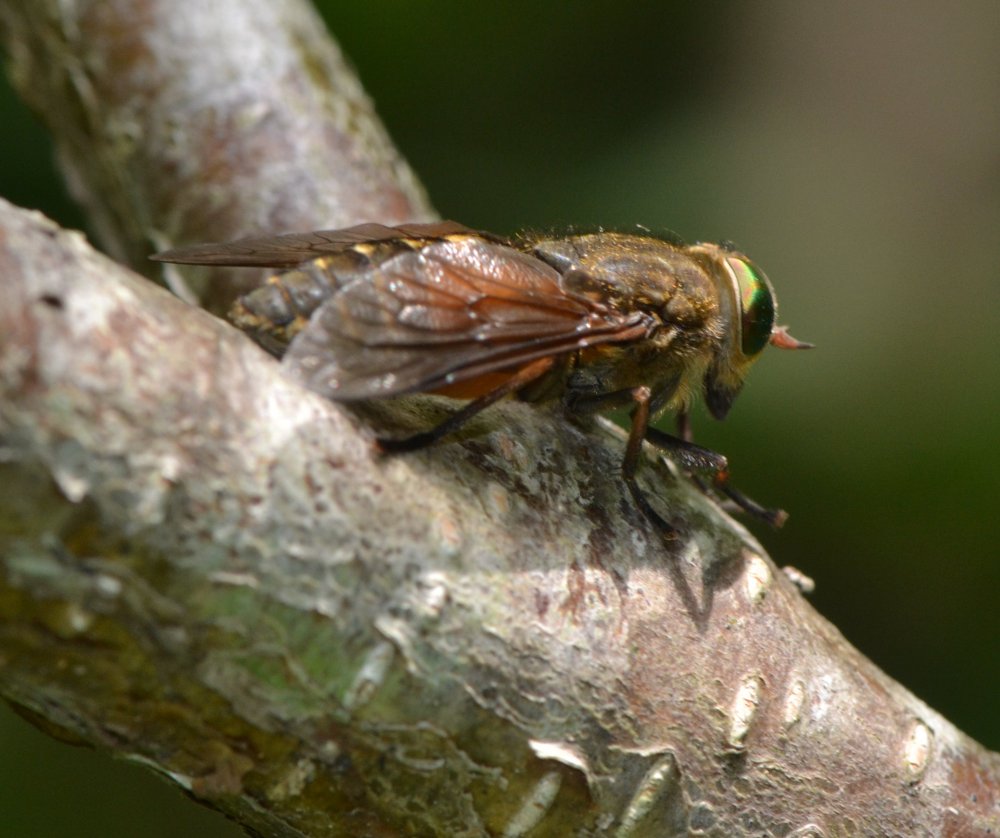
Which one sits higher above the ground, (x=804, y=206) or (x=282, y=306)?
(x=804, y=206)

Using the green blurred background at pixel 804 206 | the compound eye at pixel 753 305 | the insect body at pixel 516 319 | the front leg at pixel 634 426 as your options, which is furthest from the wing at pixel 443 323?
the green blurred background at pixel 804 206

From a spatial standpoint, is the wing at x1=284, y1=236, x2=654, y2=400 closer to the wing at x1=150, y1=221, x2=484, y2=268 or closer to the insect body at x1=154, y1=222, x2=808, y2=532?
the insect body at x1=154, y1=222, x2=808, y2=532

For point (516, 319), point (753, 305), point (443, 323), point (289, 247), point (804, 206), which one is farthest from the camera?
point (804, 206)

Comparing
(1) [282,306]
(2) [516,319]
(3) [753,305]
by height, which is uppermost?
(3) [753,305]

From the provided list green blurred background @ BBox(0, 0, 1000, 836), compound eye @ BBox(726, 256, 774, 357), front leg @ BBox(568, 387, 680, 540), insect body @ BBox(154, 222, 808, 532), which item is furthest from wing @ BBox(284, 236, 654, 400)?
green blurred background @ BBox(0, 0, 1000, 836)

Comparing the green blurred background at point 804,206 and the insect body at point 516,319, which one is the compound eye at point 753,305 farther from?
the green blurred background at point 804,206

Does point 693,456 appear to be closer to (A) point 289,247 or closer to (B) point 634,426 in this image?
(B) point 634,426

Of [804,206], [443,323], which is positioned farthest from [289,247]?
[804,206]

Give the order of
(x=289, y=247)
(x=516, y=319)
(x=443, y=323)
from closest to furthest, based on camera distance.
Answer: (x=443, y=323), (x=516, y=319), (x=289, y=247)
